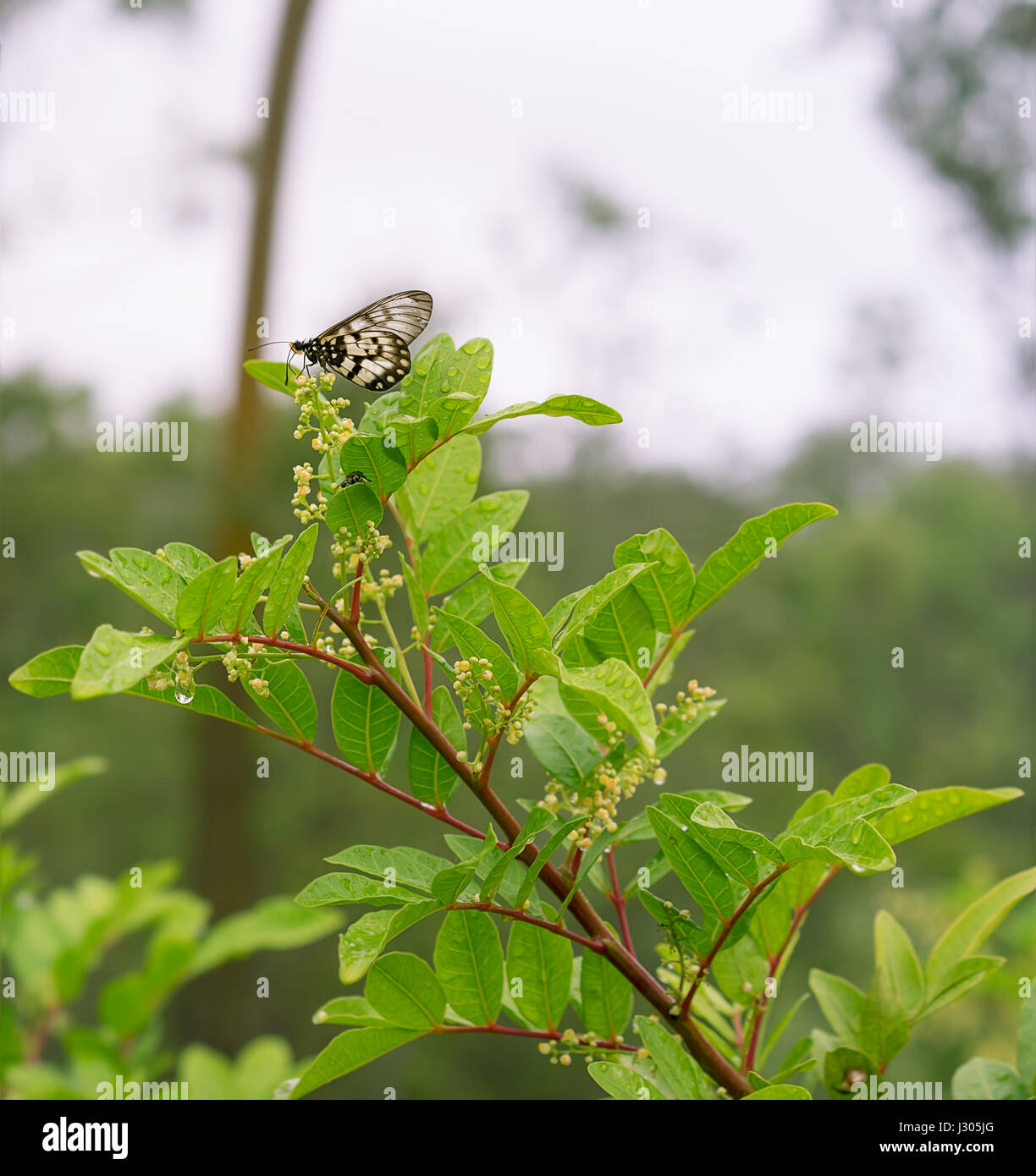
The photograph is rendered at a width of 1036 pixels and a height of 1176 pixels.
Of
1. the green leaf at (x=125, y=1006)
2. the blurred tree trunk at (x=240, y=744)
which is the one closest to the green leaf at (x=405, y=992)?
the green leaf at (x=125, y=1006)

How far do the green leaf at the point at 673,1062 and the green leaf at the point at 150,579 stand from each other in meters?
0.27

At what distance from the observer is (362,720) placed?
406 mm

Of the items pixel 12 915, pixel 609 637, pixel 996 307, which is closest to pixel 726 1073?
pixel 609 637

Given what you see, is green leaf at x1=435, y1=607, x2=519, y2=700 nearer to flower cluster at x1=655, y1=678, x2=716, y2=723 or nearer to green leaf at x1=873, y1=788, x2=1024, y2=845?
flower cluster at x1=655, y1=678, x2=716, y2=723

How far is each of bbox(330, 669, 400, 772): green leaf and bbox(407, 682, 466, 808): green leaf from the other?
0.5 inches

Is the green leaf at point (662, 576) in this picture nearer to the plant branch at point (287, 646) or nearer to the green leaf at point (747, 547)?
the green leaf at point (747, 547)

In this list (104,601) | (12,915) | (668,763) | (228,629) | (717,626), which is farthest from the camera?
(717,626)

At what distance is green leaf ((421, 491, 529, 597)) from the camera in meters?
0.45

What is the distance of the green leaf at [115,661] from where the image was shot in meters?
0.26

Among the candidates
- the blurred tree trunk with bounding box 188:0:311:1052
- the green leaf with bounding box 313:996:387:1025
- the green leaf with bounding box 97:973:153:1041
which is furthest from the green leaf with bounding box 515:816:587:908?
the blurred tree trunk with bounding box 188:0:311:1052

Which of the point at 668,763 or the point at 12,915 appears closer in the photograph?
the point at 12,915
